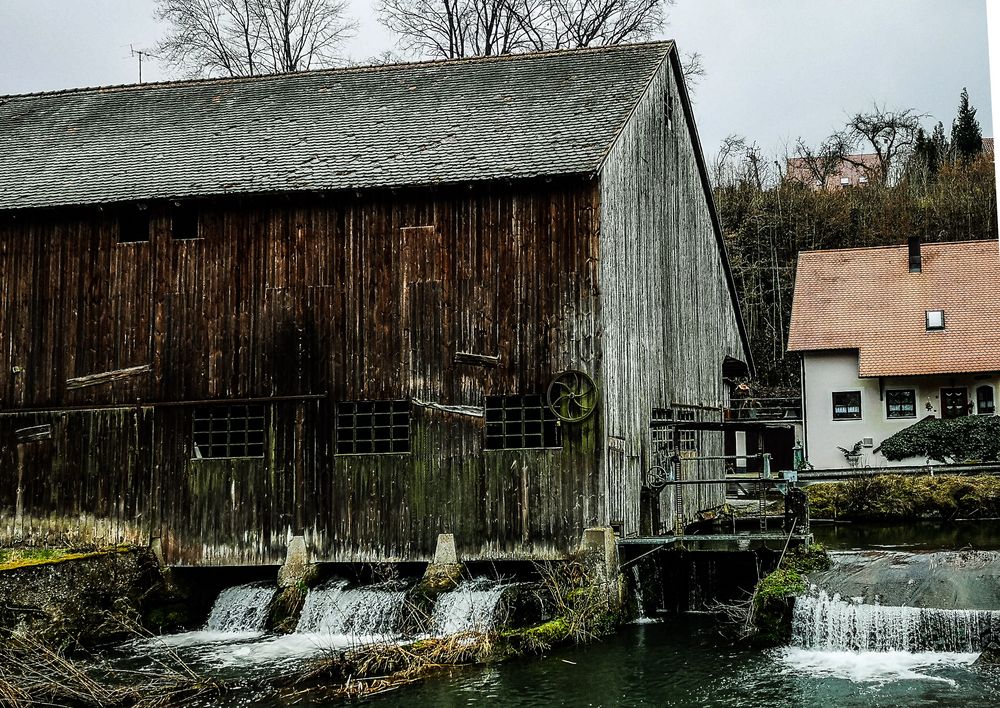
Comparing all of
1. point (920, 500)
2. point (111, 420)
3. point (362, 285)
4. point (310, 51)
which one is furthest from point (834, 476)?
point (310, 51)

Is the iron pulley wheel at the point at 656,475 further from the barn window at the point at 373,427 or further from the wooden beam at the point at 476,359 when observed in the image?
the barn window at the point at 373,427

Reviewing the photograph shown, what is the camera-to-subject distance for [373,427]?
54.1 feet

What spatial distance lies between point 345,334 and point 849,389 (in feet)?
63.8

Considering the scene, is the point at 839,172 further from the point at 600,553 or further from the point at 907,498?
the point at 600,553

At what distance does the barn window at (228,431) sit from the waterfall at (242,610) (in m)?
2.07

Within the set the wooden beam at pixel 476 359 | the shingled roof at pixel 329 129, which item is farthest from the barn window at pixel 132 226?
the wooden beam at pixel 476 359

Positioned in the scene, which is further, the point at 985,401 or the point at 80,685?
the point at 985,401

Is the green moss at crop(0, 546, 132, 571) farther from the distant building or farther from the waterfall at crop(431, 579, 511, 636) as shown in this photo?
the distant building

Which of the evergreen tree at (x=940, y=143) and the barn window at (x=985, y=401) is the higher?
the evergreen tree at (x=940, y=143)

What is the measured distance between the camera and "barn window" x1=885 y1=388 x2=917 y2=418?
3092 centimetres

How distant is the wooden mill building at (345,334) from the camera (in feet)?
51.9

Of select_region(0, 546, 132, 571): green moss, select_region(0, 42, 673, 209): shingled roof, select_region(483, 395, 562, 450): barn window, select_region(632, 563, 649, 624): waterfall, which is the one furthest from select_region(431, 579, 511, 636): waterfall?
select_region(0, 42, 673, 209): shingled roof

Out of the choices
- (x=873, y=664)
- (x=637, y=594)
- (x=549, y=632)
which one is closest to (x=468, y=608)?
(x=549, y=632)

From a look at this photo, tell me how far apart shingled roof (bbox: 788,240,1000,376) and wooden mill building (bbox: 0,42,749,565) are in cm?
1434
